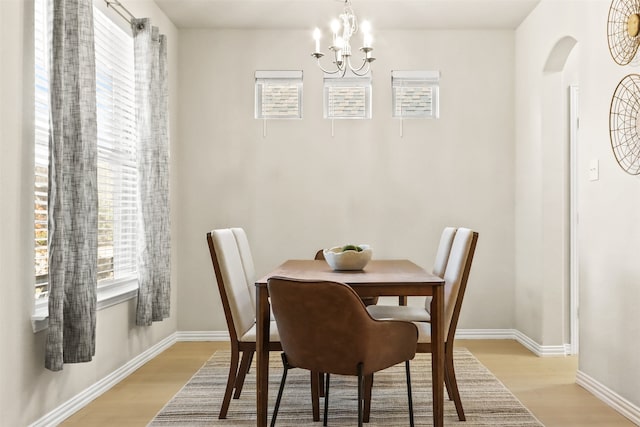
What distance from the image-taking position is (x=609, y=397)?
3020 mm

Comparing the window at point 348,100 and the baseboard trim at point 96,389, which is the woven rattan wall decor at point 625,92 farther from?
the baseboard trim at point 96,389

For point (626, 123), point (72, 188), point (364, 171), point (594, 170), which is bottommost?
point (72, 188)

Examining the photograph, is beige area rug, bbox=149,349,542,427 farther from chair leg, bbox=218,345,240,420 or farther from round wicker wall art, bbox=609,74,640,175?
round wicker wall art, bbox=609,74,640,175

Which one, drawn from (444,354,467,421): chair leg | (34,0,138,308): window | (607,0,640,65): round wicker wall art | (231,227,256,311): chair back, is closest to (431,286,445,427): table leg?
(444,354,467,421): chair leg

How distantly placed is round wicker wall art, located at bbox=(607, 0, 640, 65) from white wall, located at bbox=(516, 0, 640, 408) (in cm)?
7

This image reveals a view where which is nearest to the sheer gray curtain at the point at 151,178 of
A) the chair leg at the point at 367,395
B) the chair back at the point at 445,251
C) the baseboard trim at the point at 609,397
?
the chair leg at the point at 367,395

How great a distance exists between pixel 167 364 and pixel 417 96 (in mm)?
3011

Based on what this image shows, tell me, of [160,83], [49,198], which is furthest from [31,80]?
[160,83]

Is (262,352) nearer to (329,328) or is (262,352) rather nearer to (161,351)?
(329,328)

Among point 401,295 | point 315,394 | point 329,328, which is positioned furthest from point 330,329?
point 315,394

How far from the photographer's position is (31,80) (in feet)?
8.27

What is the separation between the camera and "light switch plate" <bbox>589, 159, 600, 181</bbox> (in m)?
3.20

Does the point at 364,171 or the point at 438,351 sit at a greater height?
the point at 364,171

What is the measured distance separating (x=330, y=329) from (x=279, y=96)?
304 centimetres
